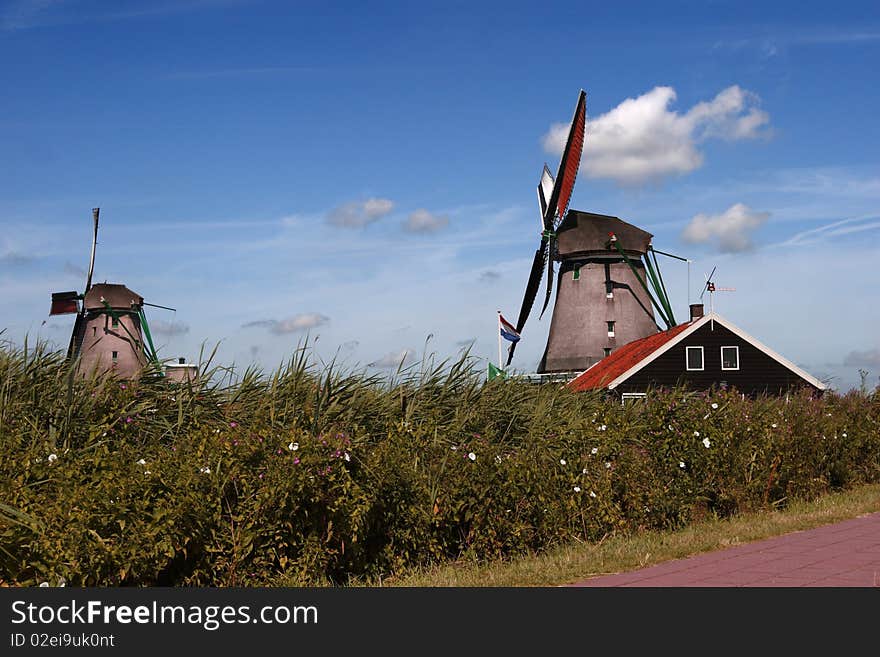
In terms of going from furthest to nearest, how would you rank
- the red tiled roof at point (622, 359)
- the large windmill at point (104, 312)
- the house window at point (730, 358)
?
the large windmill at point (104, 312) → the house window at point (730, 358) → the red tiled roof at point (622, 359)

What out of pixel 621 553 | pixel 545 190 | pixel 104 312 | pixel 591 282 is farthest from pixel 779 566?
pixel 104 312

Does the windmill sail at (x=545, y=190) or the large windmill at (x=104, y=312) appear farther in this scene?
the large windmill at (x=104, y=312)

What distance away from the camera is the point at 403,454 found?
362 inches

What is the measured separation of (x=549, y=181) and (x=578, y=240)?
5013 millimetres

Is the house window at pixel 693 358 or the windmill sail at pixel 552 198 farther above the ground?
the windmill sail at pixel 552 198

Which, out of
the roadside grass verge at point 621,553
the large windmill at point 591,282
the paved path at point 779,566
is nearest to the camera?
the paved path at point 779,566

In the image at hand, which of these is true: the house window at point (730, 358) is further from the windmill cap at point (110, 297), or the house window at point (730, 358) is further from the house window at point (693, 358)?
the windmill cap at point (110, 297)

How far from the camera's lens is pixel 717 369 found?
36312mm

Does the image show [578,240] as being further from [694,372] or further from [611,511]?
[611,511]

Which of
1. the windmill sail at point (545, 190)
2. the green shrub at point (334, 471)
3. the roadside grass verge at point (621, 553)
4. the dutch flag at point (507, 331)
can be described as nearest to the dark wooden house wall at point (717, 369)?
the dutch flag at point (507, 331)

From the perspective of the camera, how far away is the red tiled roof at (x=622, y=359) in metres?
35.3

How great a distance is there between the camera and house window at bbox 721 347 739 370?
3656 cm

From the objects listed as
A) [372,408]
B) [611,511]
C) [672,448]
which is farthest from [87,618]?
[672,448]

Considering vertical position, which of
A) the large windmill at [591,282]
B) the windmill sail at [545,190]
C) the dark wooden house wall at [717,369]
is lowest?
the dark wooden house wall at [717,369]
